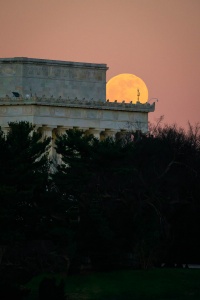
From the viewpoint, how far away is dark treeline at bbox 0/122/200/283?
531 feet

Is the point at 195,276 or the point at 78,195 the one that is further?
the point at 78,195

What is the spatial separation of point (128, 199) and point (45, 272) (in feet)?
31.4

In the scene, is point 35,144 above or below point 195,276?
above

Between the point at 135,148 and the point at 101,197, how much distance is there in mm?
10380

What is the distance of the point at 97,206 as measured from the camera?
165m

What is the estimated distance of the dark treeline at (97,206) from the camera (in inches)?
6373

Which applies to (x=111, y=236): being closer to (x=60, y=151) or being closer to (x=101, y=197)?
(x=101, y=197)

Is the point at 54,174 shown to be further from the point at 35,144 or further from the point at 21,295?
the point at 21,295

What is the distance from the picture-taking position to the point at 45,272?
16000cm

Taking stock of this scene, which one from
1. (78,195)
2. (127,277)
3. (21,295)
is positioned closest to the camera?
(21,295)

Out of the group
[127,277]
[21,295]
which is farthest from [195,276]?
[21,295]

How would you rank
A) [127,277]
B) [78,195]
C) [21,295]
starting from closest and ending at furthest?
→ [21,295] → [127,277] → [78,195]

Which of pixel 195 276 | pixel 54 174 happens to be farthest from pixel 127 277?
pixel 54 174

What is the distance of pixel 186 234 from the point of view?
168625mm
